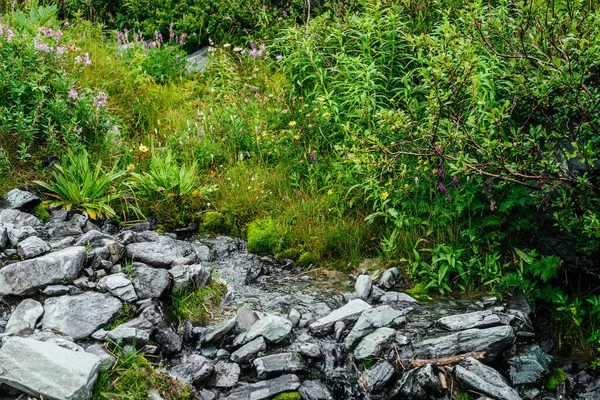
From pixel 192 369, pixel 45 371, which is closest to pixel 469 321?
pixel 192 369

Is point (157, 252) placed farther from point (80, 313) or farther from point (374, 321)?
point (374, 321)

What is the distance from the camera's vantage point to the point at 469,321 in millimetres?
5023

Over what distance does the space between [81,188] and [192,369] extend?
2.89 meters

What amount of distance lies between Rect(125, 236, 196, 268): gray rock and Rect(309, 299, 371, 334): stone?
140cm

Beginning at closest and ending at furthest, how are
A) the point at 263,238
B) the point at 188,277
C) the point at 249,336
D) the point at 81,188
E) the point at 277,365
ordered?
the point at 277,365 → the point at 249,336 → the point at 188,277 → the point at 263,238 → the point at 81,188

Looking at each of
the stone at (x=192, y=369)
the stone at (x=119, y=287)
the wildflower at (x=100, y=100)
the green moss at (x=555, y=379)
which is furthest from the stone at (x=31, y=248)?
the green moss at (x=555, y=379)

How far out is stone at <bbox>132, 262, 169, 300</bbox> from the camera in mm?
5051

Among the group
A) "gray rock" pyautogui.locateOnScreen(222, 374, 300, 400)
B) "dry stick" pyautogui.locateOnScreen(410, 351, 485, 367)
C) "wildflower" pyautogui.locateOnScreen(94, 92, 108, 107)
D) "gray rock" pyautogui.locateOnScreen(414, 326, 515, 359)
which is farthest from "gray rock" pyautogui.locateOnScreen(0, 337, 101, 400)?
"wildflower" pyautogui.locateOnScreen(94, 92, 108, 107)

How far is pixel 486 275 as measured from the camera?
5480mm

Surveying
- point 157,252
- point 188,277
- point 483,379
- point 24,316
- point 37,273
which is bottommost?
point 483,379

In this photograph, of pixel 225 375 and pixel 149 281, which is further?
pixel 149 281

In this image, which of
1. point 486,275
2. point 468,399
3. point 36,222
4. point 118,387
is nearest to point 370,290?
point 486,275

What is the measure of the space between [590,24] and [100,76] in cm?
615

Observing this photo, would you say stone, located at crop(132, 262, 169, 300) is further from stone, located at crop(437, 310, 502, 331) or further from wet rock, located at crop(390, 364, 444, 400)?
stone, located at crop(437, 310, 502, 331)
